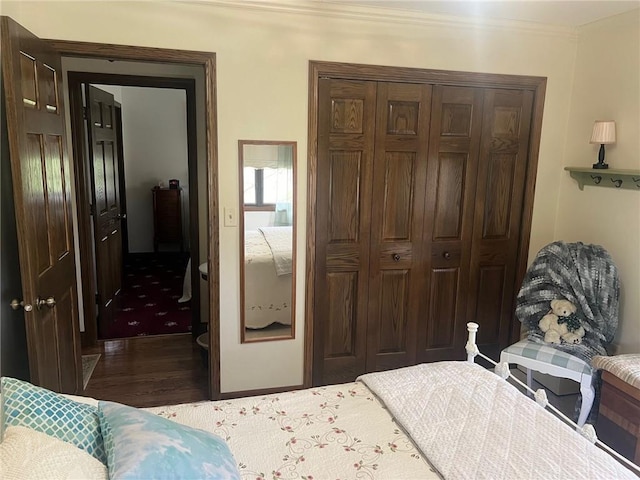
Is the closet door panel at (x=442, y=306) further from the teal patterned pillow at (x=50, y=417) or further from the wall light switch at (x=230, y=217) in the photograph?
the teal patterned pillow at (x=50, y=417)

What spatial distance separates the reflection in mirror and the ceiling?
95cm

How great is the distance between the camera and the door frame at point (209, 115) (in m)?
2.52

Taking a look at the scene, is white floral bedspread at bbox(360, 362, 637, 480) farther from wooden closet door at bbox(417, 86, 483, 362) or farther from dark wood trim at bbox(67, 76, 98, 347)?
dark wood trim at bbox(67, 76, 98, 347)

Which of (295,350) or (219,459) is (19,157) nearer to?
(219,459)

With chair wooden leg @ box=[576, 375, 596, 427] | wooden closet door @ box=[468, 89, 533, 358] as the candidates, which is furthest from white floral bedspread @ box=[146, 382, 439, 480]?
wooden closet door @ box=[468, 89, 533, 358]

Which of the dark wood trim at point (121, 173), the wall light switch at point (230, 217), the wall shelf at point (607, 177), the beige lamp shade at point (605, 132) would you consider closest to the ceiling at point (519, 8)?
the beige lamp shade at point (605, 132)

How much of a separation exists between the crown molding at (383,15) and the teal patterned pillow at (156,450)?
2.20m

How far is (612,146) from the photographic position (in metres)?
2.96

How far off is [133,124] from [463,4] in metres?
4.77

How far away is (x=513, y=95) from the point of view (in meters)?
3.20

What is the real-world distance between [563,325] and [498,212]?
90cm

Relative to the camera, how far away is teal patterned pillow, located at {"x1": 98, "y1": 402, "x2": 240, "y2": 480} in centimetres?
113

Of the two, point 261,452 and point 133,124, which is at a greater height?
point 133,124

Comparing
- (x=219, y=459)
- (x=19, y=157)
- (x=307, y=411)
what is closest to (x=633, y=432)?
(x=307, y=411)
